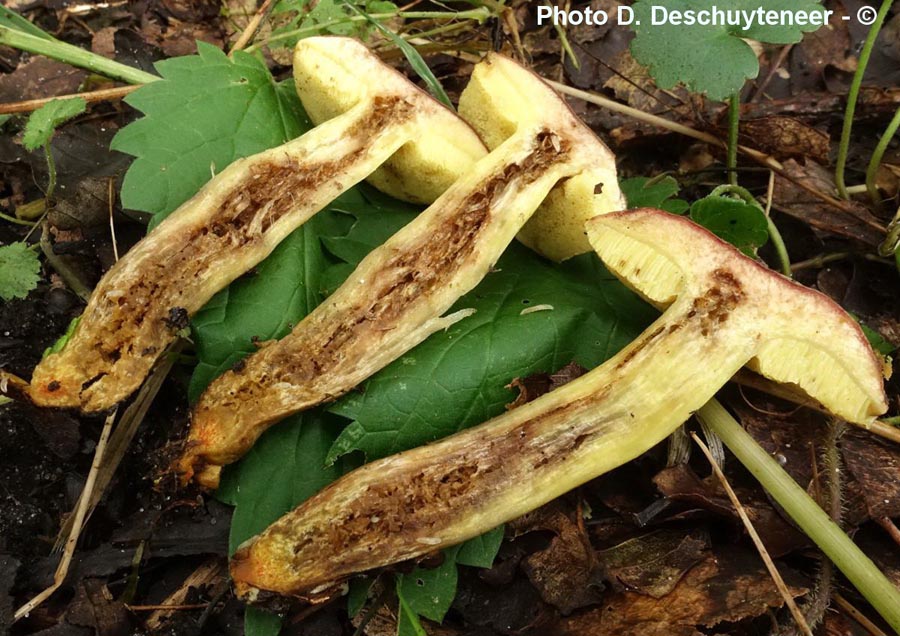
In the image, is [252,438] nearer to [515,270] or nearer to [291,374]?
[291,374]

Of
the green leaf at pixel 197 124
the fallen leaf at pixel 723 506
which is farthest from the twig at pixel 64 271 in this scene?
the fallen leaf at pixel 723 506

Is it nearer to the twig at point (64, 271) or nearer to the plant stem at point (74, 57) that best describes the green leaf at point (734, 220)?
the plant stem at point (74, 57)

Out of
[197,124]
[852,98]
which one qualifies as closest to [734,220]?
[852,98]

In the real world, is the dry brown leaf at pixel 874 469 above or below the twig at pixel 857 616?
above

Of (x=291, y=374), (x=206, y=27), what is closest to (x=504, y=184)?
(x=291, y=374)

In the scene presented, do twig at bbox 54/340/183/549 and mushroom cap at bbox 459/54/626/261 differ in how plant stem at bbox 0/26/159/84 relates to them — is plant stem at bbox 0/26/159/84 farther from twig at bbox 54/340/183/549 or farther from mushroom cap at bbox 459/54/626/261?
mushroom cap at bbox 459/54/626/261

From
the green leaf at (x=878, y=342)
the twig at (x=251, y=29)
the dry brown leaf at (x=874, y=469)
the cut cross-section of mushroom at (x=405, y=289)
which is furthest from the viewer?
the twig at (x=251, y=29)
